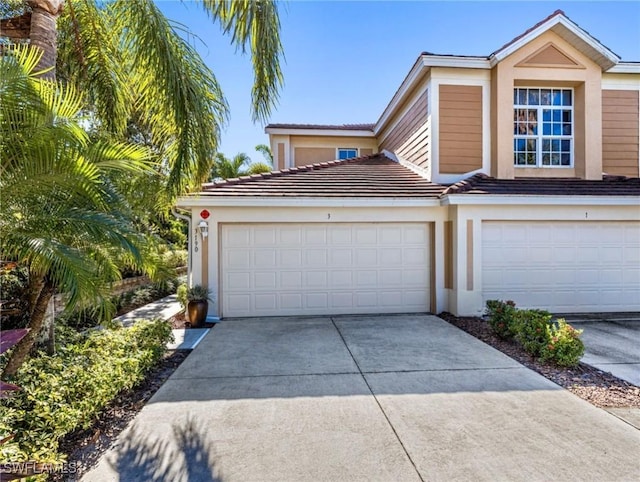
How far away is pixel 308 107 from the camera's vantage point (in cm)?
1398

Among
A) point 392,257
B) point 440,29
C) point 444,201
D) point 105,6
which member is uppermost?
point 440,29

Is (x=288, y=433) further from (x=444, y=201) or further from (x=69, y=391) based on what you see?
(x=444, y=201)

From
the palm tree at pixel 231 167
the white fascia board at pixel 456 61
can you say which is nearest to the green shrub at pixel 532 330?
the white fascia board at pixel 456 61

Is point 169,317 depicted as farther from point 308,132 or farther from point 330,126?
point 330,126

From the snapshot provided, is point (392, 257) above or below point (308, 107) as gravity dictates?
below

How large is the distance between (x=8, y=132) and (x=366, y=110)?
14.6 metres

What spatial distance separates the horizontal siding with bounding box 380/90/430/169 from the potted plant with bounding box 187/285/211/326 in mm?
7181

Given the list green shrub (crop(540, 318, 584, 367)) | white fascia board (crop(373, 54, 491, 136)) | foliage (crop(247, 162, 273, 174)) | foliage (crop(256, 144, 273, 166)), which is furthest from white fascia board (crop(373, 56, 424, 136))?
foliage (crop(256, 144, 273, 166))

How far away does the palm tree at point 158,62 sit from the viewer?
5535 millimetres

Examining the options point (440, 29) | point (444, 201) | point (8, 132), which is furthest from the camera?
point (440, 29)

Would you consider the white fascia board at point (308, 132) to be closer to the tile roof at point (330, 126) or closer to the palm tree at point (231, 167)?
the tile roof at point (330, 126)

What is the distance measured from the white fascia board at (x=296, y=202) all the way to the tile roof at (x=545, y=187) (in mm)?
891

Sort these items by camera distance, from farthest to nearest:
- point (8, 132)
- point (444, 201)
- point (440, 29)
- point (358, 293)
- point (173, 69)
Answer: point (440, 29), point (358, 293), point (444, 201), point (173, 69), point (8, 132)

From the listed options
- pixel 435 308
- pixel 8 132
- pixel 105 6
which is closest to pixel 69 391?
pixel 8 132
